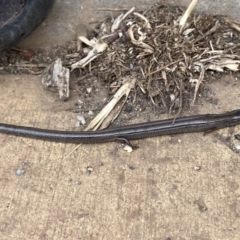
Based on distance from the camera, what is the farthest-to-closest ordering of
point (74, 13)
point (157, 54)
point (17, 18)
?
1. point (74, 13)
2. point (157, 54)
3. point (17, 18)

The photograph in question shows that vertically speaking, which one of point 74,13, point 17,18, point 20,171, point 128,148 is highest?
point 17,18

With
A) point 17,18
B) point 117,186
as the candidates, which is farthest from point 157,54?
point 117,186

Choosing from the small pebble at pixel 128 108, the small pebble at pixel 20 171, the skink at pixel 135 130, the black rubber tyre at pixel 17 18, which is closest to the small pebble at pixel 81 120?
the skink at pixel 135 130

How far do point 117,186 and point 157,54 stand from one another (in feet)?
4.15

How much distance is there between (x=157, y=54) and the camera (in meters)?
4.30

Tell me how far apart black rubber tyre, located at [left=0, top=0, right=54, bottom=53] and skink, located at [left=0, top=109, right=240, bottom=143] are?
2.25ft

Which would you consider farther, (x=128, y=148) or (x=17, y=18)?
(x=17, y=18)

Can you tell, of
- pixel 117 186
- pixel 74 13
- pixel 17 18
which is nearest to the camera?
pixel 117 186

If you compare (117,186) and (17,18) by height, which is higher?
(17,18)

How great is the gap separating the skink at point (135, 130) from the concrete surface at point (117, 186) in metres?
0.05

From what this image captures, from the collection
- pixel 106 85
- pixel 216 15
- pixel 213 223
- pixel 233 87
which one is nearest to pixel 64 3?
pixel 106 85

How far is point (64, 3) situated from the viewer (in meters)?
4.60

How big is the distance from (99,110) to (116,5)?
1.05m

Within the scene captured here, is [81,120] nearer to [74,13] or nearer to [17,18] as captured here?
[17,18]
